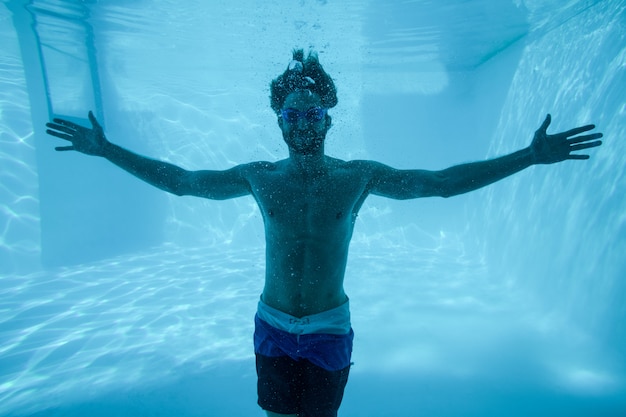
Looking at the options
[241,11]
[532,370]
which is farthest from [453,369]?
[241,11]

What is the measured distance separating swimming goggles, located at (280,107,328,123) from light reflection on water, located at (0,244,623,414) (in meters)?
3.60

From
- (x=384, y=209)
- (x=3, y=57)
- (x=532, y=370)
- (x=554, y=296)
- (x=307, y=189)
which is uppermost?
(x=3, y=57)

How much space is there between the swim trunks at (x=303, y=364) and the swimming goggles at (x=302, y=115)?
1.21m

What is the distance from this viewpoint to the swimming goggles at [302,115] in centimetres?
219

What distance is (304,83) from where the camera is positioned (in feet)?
7.99

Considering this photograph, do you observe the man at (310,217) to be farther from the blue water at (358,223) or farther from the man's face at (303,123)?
the blue water at (358,223)

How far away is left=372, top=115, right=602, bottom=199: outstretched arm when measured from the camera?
2.20 metres

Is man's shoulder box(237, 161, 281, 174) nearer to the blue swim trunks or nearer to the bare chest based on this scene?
the bare chest

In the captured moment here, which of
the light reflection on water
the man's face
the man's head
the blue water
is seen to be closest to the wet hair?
the man's head

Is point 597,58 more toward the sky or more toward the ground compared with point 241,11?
more toward the ground

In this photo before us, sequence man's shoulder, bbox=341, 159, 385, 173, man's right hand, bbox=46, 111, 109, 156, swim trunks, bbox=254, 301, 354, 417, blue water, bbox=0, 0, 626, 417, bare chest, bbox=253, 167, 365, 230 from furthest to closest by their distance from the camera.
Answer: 1. blue water, bbox=0, 0, 626, 417
2. man's right hand, bbox=46, 111, 109, 156
3. man's shoulder, bbox=341, 159, 385, 173
4. bare chest, bbox=253, 167, 365, 230
5. swim trunks, bbox=254, 301, 354, 417

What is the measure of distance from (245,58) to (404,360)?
40.9 ft

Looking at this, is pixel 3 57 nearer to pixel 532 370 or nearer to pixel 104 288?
pixel 104 288

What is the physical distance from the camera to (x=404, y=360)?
4.82 m
